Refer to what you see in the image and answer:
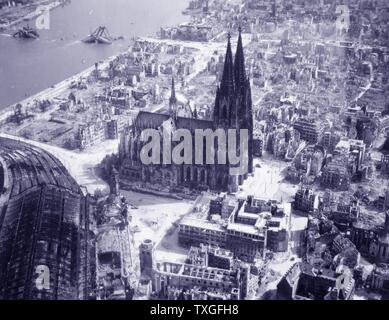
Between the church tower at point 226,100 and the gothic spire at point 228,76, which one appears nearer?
the gothic spire at point 228,76

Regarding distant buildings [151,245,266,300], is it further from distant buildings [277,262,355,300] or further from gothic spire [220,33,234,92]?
gothic spire [220,33,234,92]

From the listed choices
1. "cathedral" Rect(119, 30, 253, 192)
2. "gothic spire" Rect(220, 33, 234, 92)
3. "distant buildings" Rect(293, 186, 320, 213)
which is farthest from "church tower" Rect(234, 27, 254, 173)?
"distant buildings" Rect(293, 186, 320, 213)

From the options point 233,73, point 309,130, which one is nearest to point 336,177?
point 309,130

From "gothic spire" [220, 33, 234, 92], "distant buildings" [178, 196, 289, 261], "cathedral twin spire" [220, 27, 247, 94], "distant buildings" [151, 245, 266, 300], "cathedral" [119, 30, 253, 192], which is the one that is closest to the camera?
"distant buildings" [151, 245, 266, 300]

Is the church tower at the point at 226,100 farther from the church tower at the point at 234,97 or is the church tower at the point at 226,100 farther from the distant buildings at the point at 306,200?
the distant buildings at the point at 306,200

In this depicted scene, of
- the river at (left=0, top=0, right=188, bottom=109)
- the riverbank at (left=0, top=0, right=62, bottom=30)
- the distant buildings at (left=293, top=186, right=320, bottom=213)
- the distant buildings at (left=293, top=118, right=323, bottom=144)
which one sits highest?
the riverbank at (left=0, top=0, right=62, bottom=30)

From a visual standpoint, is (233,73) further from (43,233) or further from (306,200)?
(43,233)

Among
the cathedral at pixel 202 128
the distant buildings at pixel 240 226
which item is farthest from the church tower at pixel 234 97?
the distant buildings at pixel 240 226
